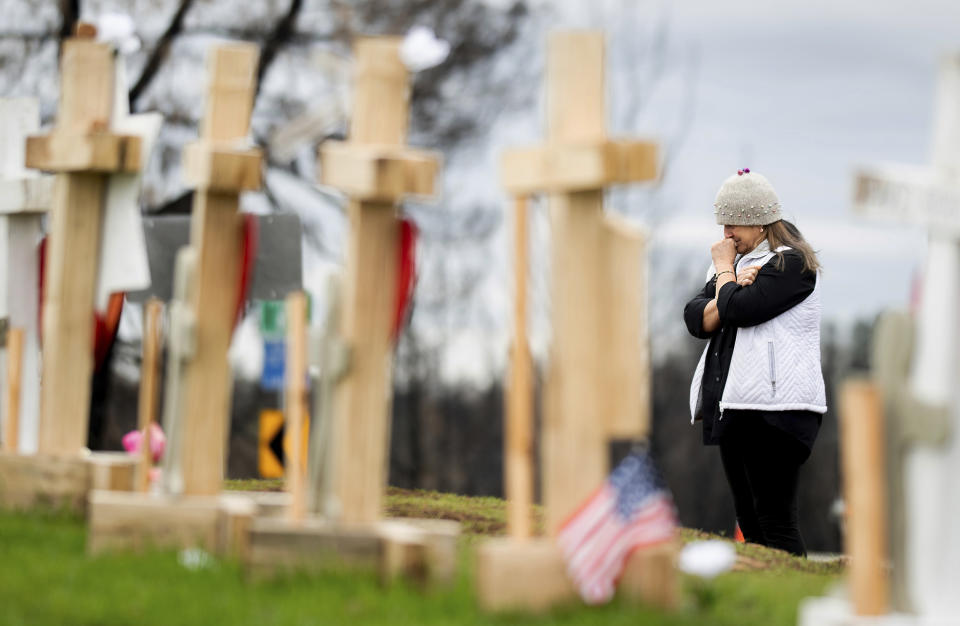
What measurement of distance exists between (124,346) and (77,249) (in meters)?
9.17

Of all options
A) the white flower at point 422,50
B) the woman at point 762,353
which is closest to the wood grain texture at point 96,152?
the white flower at point 422,50

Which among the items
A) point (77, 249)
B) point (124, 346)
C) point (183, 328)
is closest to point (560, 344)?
point (183, 328)

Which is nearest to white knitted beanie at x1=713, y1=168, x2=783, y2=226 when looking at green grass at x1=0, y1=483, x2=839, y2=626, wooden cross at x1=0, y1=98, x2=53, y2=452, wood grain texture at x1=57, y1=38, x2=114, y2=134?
green grass at x1=0, y1=483, x2=839, y2=626

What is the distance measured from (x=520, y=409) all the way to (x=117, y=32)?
9.12ft

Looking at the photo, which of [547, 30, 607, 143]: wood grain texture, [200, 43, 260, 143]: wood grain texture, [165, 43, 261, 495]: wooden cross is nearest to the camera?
[547, 30, 607, 143]: wood grain texture

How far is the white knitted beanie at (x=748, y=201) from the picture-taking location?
658 cm

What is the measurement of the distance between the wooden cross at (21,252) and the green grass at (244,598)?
41.3 inches

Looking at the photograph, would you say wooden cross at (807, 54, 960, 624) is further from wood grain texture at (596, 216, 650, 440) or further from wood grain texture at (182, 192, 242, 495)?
wood grain texture at (182, 192, 242, 495)

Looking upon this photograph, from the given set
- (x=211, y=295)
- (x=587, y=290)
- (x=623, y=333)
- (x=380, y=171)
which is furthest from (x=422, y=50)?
(x=211, y=295)

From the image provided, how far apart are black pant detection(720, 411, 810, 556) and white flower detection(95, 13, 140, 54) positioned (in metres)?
3.24

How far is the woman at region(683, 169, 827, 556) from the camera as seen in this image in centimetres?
647

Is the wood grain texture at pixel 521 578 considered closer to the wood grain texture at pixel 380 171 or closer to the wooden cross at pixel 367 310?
the wooden cross at pixel 367 310

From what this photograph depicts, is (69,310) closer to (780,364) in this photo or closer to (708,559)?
(708,559)

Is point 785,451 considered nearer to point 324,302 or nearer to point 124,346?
point 324,302
